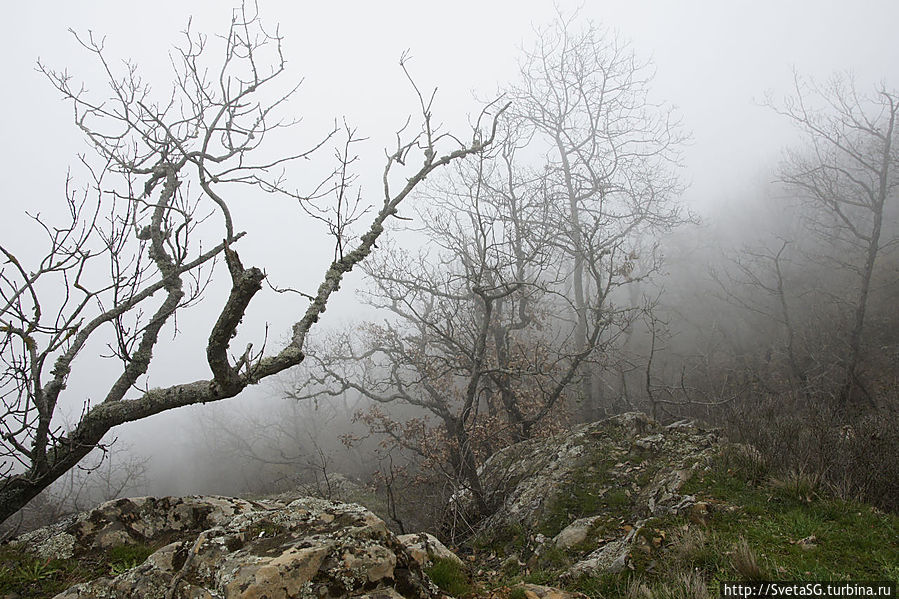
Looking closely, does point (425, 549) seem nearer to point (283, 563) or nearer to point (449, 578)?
point (449, 578)

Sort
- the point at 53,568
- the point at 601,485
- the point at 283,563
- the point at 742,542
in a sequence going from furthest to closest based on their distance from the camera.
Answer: the point at 601,485
the point at 53,568
the point at 742,542
the point at 283,563

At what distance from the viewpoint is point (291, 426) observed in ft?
105

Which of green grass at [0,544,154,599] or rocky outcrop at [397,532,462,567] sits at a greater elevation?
green grass at [0,544,154,599]

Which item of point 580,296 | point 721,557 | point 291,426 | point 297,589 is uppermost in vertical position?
point 580,296

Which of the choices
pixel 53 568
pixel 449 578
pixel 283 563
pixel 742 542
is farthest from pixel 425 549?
pixel 53 568

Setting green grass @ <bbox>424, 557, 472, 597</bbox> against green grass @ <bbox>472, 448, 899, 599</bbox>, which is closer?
green grass @ <bbox>472, 448, 899, 599</bbox>

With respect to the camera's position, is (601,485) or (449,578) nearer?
(449,578)

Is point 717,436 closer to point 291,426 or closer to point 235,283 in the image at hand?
point 235,283

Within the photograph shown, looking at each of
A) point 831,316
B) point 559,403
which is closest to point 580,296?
point 559,403

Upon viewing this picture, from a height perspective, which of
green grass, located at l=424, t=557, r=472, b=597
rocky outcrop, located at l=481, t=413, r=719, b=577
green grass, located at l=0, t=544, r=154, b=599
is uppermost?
green grass, located at l=0, t=544, r=154, b=599

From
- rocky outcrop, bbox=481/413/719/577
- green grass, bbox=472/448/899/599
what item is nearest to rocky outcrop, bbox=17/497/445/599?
green grass, bbox=472/448/899/599

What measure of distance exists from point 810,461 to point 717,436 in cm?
175

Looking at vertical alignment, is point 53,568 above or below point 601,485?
above

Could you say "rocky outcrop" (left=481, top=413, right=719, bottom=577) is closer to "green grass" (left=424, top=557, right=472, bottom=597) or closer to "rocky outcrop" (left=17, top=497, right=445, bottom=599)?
"green grass" (left=424, top=557, right=472, bottom=597)
